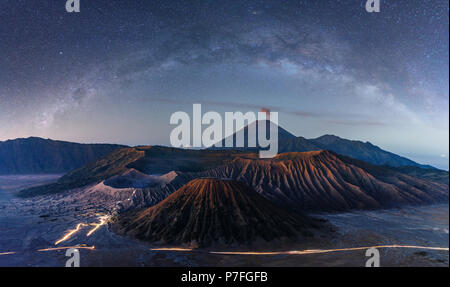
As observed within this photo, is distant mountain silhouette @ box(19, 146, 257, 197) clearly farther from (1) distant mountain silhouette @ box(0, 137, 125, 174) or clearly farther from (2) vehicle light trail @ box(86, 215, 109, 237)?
(1) distant mountain silhouette @ box(0, 137, 125, 174)

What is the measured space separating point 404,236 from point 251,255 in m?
14.2

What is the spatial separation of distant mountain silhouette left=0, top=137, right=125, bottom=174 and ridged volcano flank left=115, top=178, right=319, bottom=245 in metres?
96.8

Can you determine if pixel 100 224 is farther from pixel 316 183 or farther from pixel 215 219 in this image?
pixel 316 183

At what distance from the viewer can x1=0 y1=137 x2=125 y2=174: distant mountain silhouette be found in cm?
10819

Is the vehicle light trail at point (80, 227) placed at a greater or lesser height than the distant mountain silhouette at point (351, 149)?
lesser

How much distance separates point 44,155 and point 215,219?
408ft

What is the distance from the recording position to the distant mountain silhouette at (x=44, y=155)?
10819cm

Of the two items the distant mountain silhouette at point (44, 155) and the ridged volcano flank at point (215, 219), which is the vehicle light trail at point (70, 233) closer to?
the ridged volcano flank at point (215, 219)

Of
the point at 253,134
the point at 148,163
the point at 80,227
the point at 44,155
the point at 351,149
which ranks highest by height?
the point at 253,134

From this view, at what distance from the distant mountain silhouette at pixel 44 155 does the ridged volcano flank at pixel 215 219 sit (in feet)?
317

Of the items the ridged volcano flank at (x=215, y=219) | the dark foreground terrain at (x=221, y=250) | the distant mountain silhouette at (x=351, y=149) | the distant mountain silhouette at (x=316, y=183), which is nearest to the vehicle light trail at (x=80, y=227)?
the dark foreground terrain at (x=221, y=250)

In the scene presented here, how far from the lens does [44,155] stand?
115625 mm

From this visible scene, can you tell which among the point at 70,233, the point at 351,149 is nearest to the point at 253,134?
the point at 351,149

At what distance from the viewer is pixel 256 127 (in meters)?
142
